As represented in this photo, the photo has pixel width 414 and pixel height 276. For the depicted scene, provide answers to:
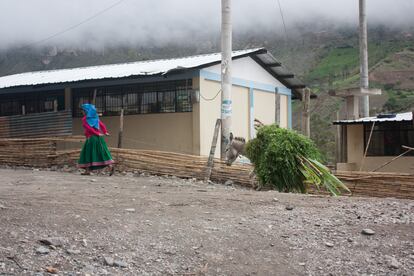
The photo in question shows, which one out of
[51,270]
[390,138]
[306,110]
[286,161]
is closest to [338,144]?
[390,138]

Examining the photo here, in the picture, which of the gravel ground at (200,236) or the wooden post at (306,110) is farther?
the wooden post at (306,110)

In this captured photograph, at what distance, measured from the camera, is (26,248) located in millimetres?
4562

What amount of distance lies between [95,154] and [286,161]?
3919 millimetres

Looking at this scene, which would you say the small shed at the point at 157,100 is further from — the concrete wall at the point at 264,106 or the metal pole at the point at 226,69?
the metal pole at the point at 226,69

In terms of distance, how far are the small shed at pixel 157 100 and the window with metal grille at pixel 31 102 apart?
3 centimetres

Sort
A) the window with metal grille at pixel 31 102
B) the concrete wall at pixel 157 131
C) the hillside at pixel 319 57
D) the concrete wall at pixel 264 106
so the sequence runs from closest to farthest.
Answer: the concrete wall at pixel 157 131 → the window with metal grille at pixel 31 102 → the concrete wall at pixel 264 106 → the hillside at pixel 319 57

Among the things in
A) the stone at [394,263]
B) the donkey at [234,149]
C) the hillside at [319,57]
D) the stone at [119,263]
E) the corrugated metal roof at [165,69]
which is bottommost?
the stone at [394,263]

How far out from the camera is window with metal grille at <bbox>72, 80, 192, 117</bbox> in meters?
15.0

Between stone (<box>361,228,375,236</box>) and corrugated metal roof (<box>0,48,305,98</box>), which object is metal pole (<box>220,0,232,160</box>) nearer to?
corrugated metal roof (<box>0,48,305,98</box>)

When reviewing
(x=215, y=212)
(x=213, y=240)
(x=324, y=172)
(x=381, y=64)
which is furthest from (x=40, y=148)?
(x=381, y=64)

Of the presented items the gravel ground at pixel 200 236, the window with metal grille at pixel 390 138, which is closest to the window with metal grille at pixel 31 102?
the window with metal grille at pixel 390 138

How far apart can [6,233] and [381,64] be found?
128 feet

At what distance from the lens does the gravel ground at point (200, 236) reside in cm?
453

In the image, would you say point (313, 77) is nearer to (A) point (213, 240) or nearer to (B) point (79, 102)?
(B) point (79, 102)
